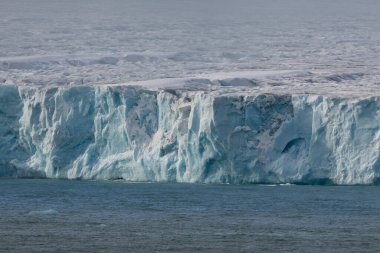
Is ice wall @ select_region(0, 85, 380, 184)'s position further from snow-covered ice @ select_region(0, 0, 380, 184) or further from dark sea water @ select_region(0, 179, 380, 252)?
dark sea water @ select_region(0, 179, 380, 252)

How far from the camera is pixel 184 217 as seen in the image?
3019 centimetres

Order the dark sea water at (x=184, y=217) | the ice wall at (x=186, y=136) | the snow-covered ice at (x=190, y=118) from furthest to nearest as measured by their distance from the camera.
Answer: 1. the snow-covered ice at (x=190, y=118)
2. the ice wall at (x=186, y=136)
3. the dark sea water at (x=184, y=217)

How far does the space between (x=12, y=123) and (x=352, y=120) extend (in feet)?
25.8

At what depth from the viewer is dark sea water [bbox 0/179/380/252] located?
26938 millimetres

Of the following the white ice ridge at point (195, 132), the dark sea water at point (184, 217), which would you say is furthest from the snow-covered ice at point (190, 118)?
the dark sea water at point (184, 217)

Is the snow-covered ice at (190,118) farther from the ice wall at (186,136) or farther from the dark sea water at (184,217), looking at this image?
the dark sea water at (184,217)

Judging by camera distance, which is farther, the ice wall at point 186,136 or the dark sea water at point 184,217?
the ice wall at point 186,136

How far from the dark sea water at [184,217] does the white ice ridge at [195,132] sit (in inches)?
17.9

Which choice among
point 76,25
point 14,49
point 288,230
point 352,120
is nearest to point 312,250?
point 288,230

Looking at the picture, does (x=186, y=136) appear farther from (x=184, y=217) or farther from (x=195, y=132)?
(x=184, y=217)

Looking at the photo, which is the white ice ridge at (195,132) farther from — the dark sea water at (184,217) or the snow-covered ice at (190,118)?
the dark sea water at (184,217)

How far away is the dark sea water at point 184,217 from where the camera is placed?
88.4 ft

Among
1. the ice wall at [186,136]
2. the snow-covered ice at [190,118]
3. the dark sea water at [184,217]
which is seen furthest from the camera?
the snow-covered ice at [190,118]

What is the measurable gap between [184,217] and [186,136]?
3.87 m
